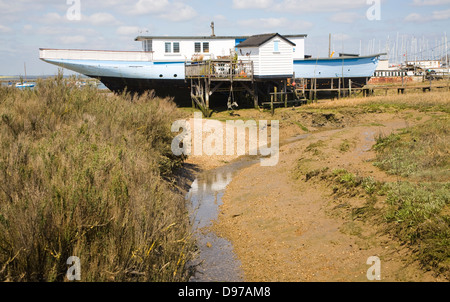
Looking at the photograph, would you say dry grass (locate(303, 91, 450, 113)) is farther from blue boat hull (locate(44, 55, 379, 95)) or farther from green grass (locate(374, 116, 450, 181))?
blue boat hull (locate(44, 55, 379, 95))

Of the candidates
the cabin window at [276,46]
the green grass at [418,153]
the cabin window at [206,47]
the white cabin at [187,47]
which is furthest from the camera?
the cabin window at [206,47]

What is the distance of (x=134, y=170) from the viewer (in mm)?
9562

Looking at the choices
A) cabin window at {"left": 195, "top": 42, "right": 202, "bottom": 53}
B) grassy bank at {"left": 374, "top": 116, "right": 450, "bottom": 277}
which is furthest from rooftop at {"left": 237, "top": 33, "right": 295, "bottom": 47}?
grassy bank at {"left": 374, "top": 116, "right": 450, "bottom": 277}

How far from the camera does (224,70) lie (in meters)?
34.0

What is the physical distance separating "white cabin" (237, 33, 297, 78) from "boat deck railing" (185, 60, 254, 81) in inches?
23.7

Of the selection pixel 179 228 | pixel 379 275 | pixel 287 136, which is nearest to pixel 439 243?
Answer: pixel 379 275

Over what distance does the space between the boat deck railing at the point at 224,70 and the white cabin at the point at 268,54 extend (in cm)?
60

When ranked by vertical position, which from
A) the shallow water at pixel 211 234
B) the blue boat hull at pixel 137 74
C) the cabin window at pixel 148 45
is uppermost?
→ the cabin window at pixel 148 45

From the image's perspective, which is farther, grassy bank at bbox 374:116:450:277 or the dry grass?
the dry grass

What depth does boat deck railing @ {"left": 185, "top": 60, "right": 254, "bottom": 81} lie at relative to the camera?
3359 cm

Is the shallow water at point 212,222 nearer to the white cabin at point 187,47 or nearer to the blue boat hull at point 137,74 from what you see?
the blue boat hull at point 137,74

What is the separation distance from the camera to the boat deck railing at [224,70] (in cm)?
3359

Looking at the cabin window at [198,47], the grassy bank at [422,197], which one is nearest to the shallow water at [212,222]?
the grassy bank at [422,197]
